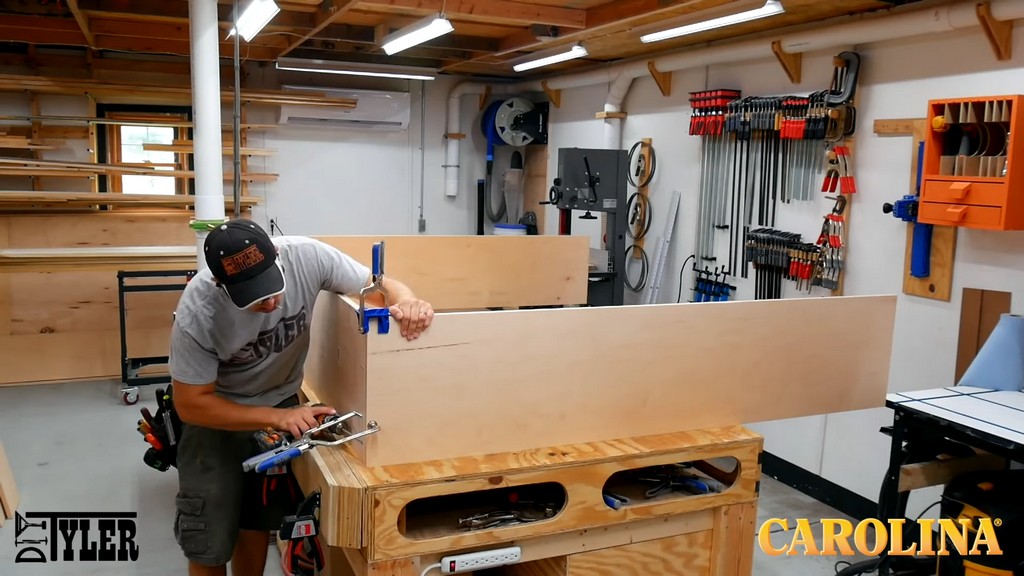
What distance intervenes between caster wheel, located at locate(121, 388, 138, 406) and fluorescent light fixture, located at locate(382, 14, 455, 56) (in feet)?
8.32

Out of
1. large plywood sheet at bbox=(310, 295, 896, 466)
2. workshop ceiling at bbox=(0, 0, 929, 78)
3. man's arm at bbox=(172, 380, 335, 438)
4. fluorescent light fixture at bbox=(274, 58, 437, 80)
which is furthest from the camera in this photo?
fluorescent light fixture at bbox=(274, 58, 437, 80)

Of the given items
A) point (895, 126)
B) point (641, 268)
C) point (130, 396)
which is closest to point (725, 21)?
point (895, 126)

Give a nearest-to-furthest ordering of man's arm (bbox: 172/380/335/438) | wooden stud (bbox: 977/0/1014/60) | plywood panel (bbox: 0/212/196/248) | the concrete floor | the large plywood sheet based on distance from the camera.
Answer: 1. the large plywood sheet
2. man's arm (bbox: 172/380/335/438)
3. wooden stud (bbox: 977/0/1014/60)
4. the concrete floor
5. plywood panel (bbox: 0/212/196/248)

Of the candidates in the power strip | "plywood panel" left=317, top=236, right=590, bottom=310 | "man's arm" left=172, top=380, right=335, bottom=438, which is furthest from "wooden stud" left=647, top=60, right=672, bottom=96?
the power strip

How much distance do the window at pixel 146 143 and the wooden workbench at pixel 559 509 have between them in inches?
171

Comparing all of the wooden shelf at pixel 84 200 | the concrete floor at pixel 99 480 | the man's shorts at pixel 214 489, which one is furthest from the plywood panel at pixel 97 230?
the man's shorts at pixel 214 489

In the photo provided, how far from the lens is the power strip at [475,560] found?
175cm

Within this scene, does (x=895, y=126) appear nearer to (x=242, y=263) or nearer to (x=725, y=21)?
(x=725, y=21)

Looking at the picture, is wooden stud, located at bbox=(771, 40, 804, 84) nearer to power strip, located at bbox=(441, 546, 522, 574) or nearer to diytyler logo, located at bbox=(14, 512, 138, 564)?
power strip, located at bbox=(441, 546, 522, 574)

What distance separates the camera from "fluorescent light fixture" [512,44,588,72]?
4691 millimetres

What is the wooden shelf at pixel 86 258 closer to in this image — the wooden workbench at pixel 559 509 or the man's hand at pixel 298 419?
the wooden workbench at pixel 559 509

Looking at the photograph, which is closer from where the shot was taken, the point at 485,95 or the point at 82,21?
the point at 82,21

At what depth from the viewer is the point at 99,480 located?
3.70 m

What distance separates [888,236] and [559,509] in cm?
232
